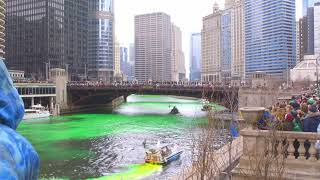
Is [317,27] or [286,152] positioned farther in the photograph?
[317,27]

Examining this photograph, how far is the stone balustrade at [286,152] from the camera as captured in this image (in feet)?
35.0

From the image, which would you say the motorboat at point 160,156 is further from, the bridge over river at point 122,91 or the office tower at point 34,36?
the office tower at point 34,36

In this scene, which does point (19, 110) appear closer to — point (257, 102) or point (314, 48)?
point (257, 102)

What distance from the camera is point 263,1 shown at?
7638 inches

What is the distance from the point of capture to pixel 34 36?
186 m

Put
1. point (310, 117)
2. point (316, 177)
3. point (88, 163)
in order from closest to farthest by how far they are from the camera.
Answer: point (316, 177), point (310, 117), point (88, 163)

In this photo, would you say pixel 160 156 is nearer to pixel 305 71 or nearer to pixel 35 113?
pixel 35 113

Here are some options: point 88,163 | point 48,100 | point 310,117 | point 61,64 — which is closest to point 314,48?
point 61,64

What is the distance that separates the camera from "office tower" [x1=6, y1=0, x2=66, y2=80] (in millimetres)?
184000

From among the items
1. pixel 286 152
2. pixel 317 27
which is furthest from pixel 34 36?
pixel 286 152

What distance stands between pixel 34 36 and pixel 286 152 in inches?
7291

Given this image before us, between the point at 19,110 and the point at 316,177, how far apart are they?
858cm

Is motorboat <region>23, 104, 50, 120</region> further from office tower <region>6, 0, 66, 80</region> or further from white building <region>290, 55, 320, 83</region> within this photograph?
office tower <region>6, 0, 66, 80</region>

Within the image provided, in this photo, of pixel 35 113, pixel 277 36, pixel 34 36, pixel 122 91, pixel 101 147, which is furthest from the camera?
pixel 277 36
